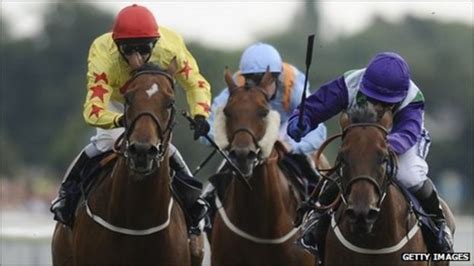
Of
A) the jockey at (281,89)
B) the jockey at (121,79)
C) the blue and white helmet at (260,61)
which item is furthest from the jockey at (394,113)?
the blue and white helmet at (260,61)

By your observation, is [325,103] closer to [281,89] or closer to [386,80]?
[386,80]

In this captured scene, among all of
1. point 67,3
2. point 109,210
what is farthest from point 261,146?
point 67,3

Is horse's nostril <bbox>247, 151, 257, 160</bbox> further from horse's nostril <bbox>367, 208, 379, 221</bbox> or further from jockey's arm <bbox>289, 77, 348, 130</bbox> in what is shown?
horse's nostril <bbox>367, 208, 379, 221</bbox>

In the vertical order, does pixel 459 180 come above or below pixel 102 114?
below

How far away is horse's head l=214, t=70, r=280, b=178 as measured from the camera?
1179cm

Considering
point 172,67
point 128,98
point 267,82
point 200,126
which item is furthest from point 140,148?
point 267,82

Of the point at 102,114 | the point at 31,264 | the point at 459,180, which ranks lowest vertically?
the point at 459,180

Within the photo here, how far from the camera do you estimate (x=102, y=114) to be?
1059cm

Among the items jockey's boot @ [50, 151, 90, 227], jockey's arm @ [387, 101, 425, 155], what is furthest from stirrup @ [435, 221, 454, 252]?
jockey's boot @ [50, 151, 90, 227]

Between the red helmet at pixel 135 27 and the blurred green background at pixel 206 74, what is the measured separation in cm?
4373

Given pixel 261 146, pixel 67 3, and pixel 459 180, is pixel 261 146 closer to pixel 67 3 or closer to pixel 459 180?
pixel 459 180

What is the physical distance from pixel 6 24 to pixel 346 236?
245 ft

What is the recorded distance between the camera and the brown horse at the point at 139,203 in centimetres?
1000

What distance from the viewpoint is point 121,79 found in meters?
11.1
